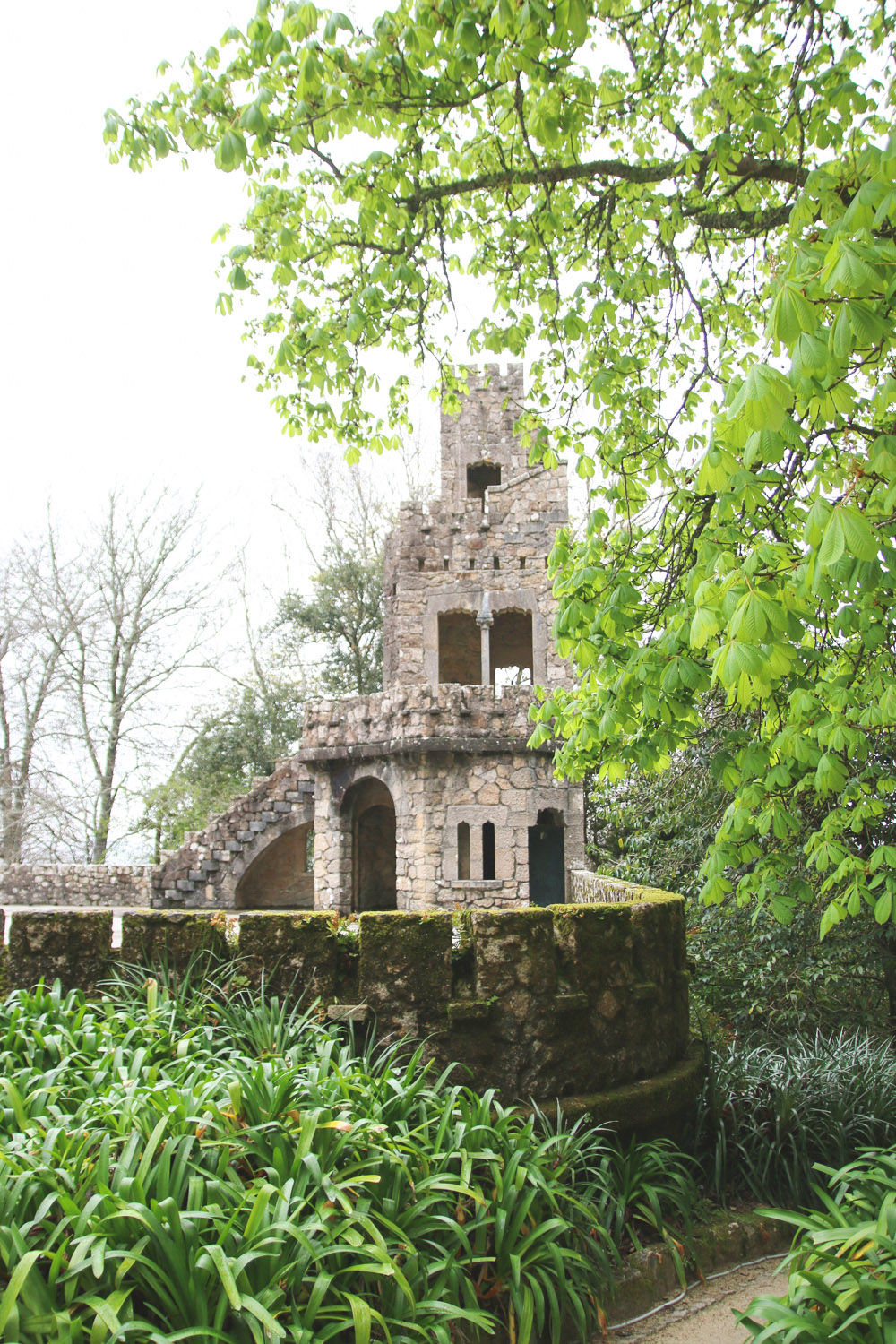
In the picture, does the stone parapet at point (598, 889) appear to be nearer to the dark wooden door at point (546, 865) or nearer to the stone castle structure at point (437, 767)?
the stone castle structure at point (437, 767)

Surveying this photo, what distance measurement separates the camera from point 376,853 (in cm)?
1509

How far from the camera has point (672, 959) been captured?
16.3 feet

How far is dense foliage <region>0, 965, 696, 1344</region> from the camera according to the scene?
2.35 metres

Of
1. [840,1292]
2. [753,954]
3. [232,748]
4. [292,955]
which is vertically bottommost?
[840,1292]

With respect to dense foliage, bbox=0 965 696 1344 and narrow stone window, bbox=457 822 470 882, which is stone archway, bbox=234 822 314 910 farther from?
dense foliage, bbox=0 965 696 1344

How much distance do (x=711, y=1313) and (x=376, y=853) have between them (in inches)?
467

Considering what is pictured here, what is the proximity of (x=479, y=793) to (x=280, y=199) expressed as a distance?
7.84m

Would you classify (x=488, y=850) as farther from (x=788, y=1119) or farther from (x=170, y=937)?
(x=170, y=937)

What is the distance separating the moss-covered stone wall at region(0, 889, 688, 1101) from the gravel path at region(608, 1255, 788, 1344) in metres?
0.87

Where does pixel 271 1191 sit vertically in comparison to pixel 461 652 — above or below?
below

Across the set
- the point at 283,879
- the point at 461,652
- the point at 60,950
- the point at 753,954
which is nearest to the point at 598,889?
the point at 753,954

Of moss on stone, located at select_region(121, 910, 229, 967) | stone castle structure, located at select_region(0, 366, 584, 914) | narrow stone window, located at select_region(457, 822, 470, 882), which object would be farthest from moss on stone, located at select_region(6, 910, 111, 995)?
narrow stone window, located at select_region(457, 822, 470, 882)

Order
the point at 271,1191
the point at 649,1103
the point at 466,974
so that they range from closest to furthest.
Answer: the point at 271,1191, the point at 466,974, the point at 649,1103

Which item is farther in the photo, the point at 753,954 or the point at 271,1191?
the point at 753,954
